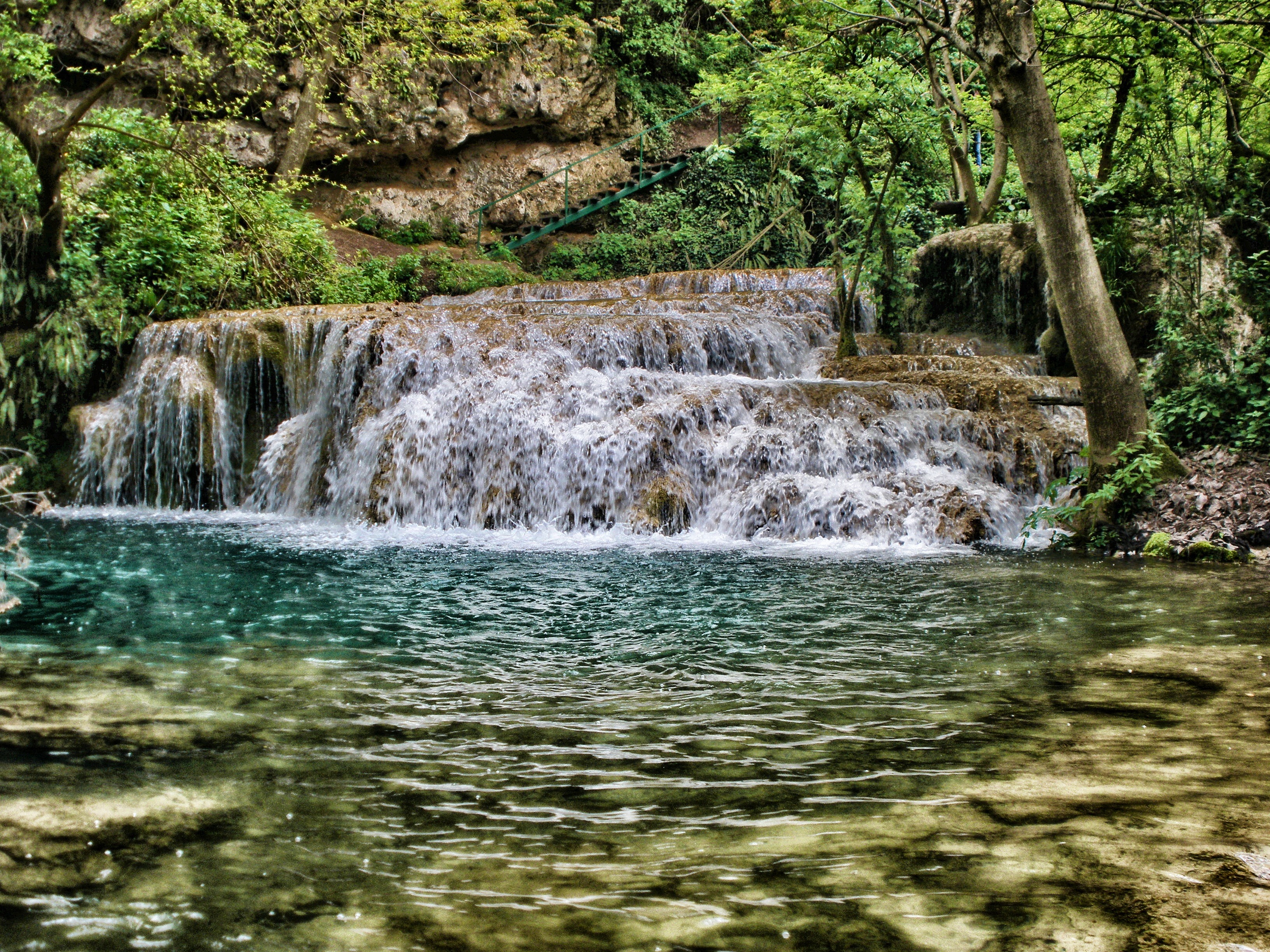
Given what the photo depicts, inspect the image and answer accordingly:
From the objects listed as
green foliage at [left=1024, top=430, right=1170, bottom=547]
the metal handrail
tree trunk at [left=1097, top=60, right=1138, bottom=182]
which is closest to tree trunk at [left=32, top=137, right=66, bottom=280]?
the metal handrail

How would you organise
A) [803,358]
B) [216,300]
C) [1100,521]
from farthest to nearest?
[216,300]
[803,358]
[1100,521]

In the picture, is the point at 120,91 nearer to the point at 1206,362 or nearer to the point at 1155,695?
the point at 1206,362

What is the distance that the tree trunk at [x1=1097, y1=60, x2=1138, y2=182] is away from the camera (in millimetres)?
10055

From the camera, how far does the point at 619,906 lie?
6.09 feet

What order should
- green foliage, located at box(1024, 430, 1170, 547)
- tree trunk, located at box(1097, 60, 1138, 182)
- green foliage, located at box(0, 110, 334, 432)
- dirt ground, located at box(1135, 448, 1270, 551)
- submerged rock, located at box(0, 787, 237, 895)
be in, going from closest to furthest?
submerged rock, located at box(0, 787, 237, 895) → dirt ground, located at box(1135, 448, 1270, 551) → green foliage, located at box(1024, 430, 1170, 547) → tree trunk, located at box(1097, 60, 1138, 182) → green foliage, located at box(0, 110, 334, 432)

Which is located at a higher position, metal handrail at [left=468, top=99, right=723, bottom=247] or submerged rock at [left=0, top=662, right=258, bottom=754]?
metal handrail at [left=468, top=99, right=723, bottom=247]

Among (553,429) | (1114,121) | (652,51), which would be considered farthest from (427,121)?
(1114,121)

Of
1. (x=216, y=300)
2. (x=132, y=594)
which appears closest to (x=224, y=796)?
(x=132, y=594)

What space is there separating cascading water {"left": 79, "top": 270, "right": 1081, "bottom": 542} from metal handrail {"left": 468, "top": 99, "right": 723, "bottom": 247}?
9.41 metres

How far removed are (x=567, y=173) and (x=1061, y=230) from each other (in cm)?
1769

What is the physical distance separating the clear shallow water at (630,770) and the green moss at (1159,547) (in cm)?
122

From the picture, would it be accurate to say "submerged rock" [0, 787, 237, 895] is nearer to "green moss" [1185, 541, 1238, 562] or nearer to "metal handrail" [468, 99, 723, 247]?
"green moss" [1185, 541, 1238, 562]

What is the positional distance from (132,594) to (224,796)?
146 inches

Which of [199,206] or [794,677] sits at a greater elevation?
[199,206]
